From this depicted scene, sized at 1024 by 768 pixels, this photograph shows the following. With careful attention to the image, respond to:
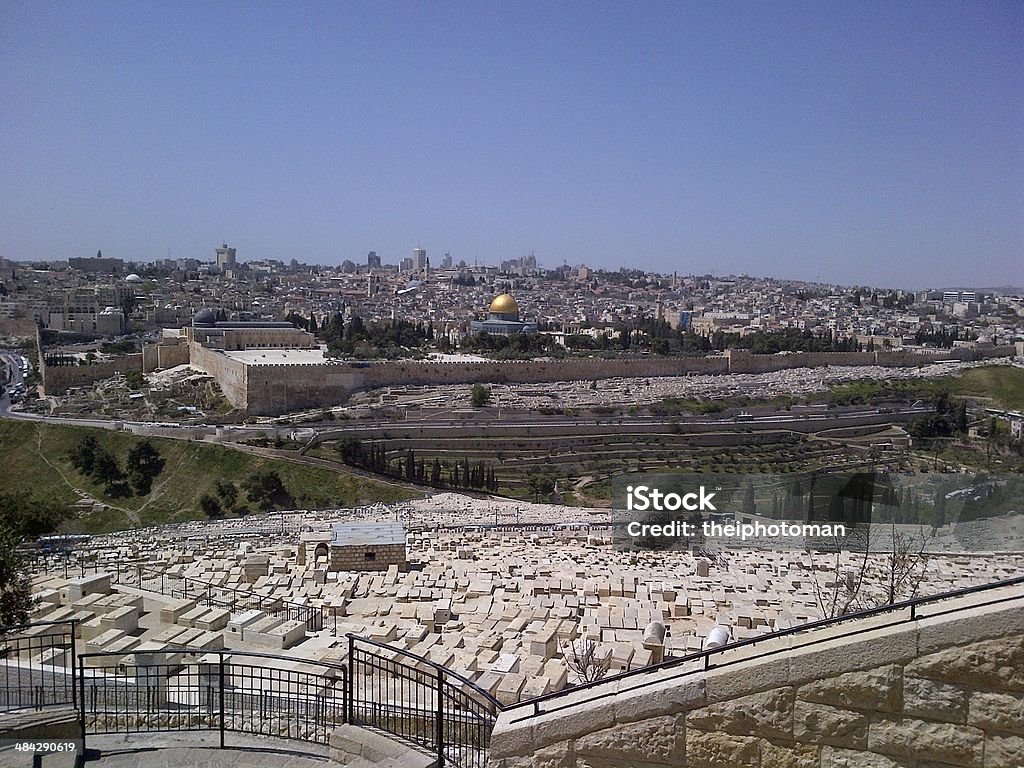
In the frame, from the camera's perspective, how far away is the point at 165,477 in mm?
17797

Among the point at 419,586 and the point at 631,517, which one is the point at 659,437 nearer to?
the point at 631,517

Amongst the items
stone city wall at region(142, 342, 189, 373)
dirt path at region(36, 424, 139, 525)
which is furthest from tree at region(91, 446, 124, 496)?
stone city wall at region(142, 342, 189, 373)

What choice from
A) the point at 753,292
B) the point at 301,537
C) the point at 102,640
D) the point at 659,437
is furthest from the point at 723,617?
the point at 753,292

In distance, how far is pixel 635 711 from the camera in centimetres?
190

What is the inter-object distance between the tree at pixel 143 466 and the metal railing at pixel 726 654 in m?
17.0

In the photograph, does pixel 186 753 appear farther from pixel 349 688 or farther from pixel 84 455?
pixel 84 455

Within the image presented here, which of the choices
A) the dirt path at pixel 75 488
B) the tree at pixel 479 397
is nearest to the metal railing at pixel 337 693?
the dirt path at pixel 75 488

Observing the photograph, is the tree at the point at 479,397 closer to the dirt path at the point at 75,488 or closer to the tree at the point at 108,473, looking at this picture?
the tree at the point at 108,473

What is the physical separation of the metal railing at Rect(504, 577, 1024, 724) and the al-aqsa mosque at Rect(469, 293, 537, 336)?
3781cm

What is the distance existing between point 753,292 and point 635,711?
83567mm

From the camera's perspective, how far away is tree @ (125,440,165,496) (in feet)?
57.3

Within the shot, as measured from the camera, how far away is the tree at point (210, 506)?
52.5ft

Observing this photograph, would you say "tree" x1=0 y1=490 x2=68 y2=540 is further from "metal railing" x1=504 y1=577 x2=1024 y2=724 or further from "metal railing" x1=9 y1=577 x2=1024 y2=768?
"metal railing" x1=504 y1=577 x2=1024 y2=724

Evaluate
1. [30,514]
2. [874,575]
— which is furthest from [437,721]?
[30,514]
